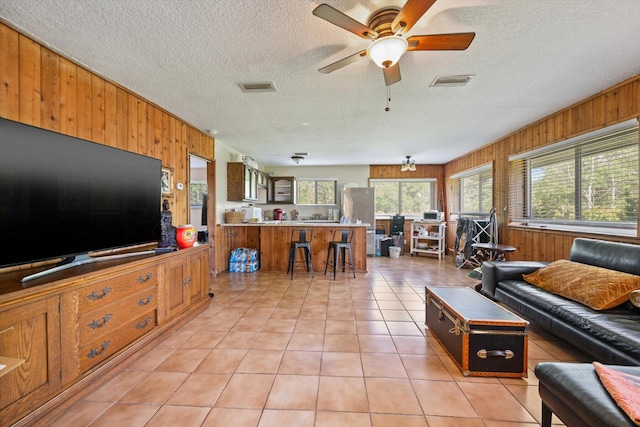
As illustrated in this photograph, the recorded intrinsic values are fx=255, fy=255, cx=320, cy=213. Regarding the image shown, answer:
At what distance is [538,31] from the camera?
1848mm

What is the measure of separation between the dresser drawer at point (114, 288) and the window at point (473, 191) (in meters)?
5.72

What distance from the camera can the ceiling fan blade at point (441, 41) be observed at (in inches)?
64.2

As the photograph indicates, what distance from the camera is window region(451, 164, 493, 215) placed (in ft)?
17.3

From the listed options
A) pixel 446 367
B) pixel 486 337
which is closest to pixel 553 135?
pixel 486 337

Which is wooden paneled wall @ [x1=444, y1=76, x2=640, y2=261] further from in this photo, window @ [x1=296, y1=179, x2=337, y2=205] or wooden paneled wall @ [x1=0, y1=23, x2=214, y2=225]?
wooden paneled wall @ [x1=0, y1=23, x2=214, y2=225]

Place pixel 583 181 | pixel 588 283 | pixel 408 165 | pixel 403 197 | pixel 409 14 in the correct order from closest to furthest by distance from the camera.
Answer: pixel 409 14, pixel 588 283, pixel 583 181, pixel 408 165, pixel 403 197

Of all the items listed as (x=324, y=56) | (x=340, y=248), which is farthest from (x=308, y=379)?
(x=340, y=248)

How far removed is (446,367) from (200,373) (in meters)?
1.82

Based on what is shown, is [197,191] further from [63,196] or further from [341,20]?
[341,20]

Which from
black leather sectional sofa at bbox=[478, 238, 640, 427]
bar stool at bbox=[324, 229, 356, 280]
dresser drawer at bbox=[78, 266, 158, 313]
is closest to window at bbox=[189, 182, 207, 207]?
bar stool at bbox=[324, 229, 356, 280]

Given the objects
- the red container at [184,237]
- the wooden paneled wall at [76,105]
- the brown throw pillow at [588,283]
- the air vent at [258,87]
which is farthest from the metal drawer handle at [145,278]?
the brown throw pillow at [588,283]

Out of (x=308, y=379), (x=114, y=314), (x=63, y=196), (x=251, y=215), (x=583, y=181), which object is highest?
(x=583, y=181)

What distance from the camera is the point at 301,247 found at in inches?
184

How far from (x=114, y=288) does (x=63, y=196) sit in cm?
71
